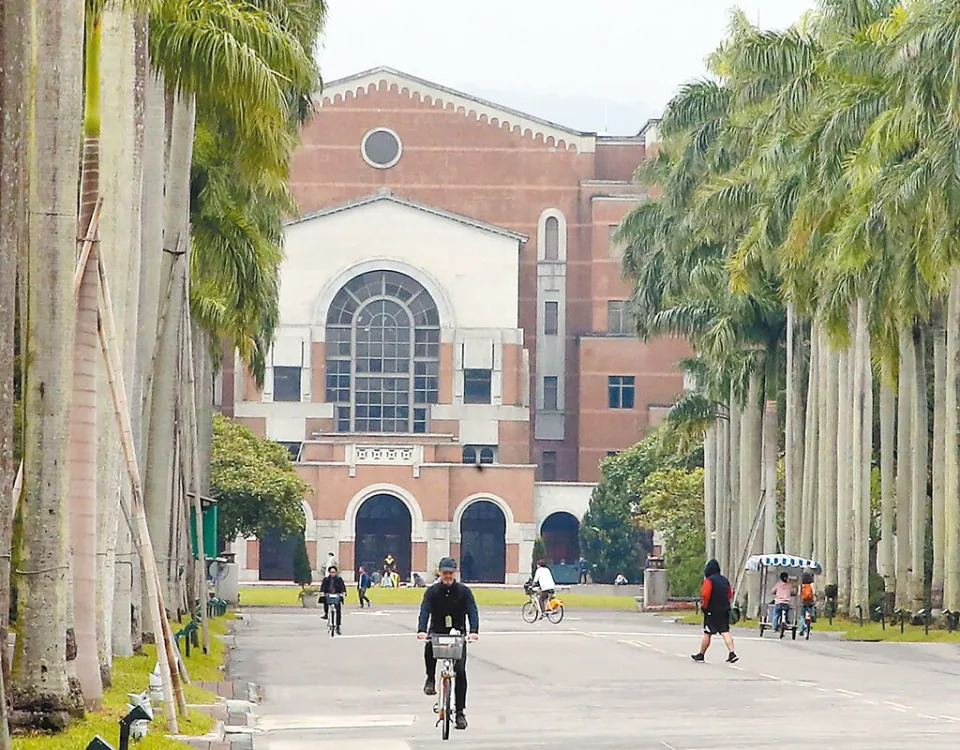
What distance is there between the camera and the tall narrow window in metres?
102

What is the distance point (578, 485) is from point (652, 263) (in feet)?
103

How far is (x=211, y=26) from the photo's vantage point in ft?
75.3

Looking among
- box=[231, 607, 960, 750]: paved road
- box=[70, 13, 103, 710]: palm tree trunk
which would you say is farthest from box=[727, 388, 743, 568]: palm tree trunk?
box=[70, 13, 103, 710]: palm tree trunk

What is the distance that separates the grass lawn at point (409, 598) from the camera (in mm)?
67088

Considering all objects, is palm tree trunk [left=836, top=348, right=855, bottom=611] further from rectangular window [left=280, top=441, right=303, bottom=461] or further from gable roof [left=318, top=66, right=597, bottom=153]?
gable roof [left=318, top=66, right=597, bottom=153]

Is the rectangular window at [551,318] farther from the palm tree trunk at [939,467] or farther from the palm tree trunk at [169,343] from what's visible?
the palm tree trunk at [169,343]

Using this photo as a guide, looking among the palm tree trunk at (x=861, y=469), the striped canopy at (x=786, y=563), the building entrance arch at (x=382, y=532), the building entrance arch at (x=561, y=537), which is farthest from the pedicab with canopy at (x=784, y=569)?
the building entrance arch at (x=561, y=537)

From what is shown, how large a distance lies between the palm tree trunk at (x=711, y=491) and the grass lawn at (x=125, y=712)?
3572 centimetres

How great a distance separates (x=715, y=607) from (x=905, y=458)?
1514 cm

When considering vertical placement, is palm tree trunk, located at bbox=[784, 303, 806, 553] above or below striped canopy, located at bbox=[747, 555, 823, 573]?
above

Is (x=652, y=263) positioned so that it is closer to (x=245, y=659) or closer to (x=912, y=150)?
(x=912, y=150)

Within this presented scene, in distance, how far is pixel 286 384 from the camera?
306ft

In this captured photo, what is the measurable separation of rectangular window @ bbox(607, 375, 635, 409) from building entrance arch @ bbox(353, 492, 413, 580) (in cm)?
1393

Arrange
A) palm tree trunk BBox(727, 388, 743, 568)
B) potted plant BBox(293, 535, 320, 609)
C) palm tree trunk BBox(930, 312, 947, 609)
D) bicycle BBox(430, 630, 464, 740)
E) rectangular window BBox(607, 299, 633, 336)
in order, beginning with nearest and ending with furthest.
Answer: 1. bicycle BBox(430, 630, 464, 740)
2. palm tree trunk BBox(930, 312, 947, 609)
3. palm tree trunk BBox(727, 388, 743, 568)
4. potted plant BBox(293, 535, 320, 609)
5. rectangular window BBox(607, 299, 633, 336)
